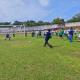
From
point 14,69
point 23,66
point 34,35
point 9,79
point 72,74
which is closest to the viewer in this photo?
point 9,79

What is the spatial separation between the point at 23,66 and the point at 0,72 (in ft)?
8.49

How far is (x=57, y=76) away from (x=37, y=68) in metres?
2.90

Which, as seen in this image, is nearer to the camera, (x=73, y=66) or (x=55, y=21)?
(x=73, y=66)

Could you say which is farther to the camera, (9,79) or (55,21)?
(55,21)

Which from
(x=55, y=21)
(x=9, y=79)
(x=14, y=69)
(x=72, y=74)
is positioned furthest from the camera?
(x=55, y=21)

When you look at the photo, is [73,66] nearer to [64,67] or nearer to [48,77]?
[64,67]

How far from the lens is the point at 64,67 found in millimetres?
Answer: 17438

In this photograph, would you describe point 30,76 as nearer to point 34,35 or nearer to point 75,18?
point 34,35

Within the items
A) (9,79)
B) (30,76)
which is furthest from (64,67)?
(9,79)

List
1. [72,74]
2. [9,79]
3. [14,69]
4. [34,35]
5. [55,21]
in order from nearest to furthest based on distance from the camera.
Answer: [9,79], [72,74], [14,69], [34,35], [55,21]

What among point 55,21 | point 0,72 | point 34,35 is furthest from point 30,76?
point 55,21

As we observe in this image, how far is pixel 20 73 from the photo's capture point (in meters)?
15.4

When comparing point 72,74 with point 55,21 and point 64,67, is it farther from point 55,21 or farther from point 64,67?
point 55,21

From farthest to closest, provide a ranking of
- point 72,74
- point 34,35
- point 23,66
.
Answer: point 34,35 → point 23,66 → point 72,74
